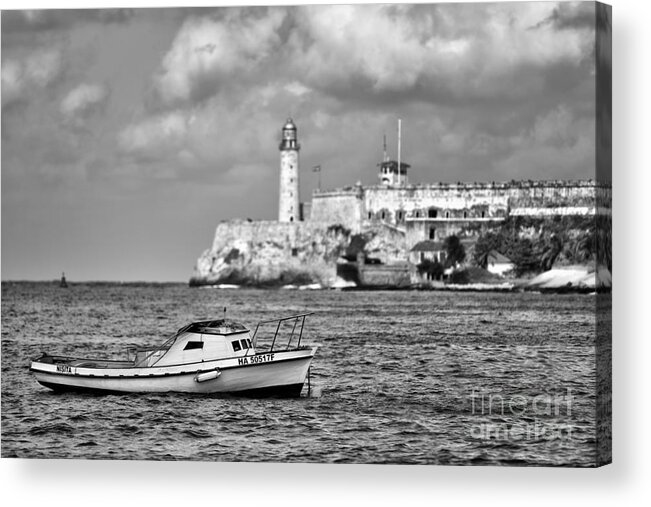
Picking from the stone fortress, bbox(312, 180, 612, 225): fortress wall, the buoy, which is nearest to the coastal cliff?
the stone fortress

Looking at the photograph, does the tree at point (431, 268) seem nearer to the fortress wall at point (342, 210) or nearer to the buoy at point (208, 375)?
the fortress wall at point (342, 210)

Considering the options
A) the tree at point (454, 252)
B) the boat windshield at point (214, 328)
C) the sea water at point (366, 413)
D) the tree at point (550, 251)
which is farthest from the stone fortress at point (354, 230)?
the boat windshield at point (214, 328)

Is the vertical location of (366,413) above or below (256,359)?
below

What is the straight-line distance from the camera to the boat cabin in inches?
702

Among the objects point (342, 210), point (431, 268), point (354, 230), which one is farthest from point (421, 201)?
point (431, 268)

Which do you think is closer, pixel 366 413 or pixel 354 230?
pixel 366 413

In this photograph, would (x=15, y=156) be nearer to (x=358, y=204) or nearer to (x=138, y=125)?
(x=138, y=125)

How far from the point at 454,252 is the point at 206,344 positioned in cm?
4075

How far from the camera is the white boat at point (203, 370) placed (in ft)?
58.4

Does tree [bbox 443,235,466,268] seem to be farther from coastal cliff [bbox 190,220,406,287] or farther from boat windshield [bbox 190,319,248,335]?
boat windshield [bbox 190,319,248,335]

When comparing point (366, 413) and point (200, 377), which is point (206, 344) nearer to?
point (200, 377)

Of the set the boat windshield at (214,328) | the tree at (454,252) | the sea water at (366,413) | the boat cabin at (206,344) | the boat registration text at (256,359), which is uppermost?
the tree at (454,252)

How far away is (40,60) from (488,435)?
7683 mm

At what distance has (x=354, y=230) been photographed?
67375mm
